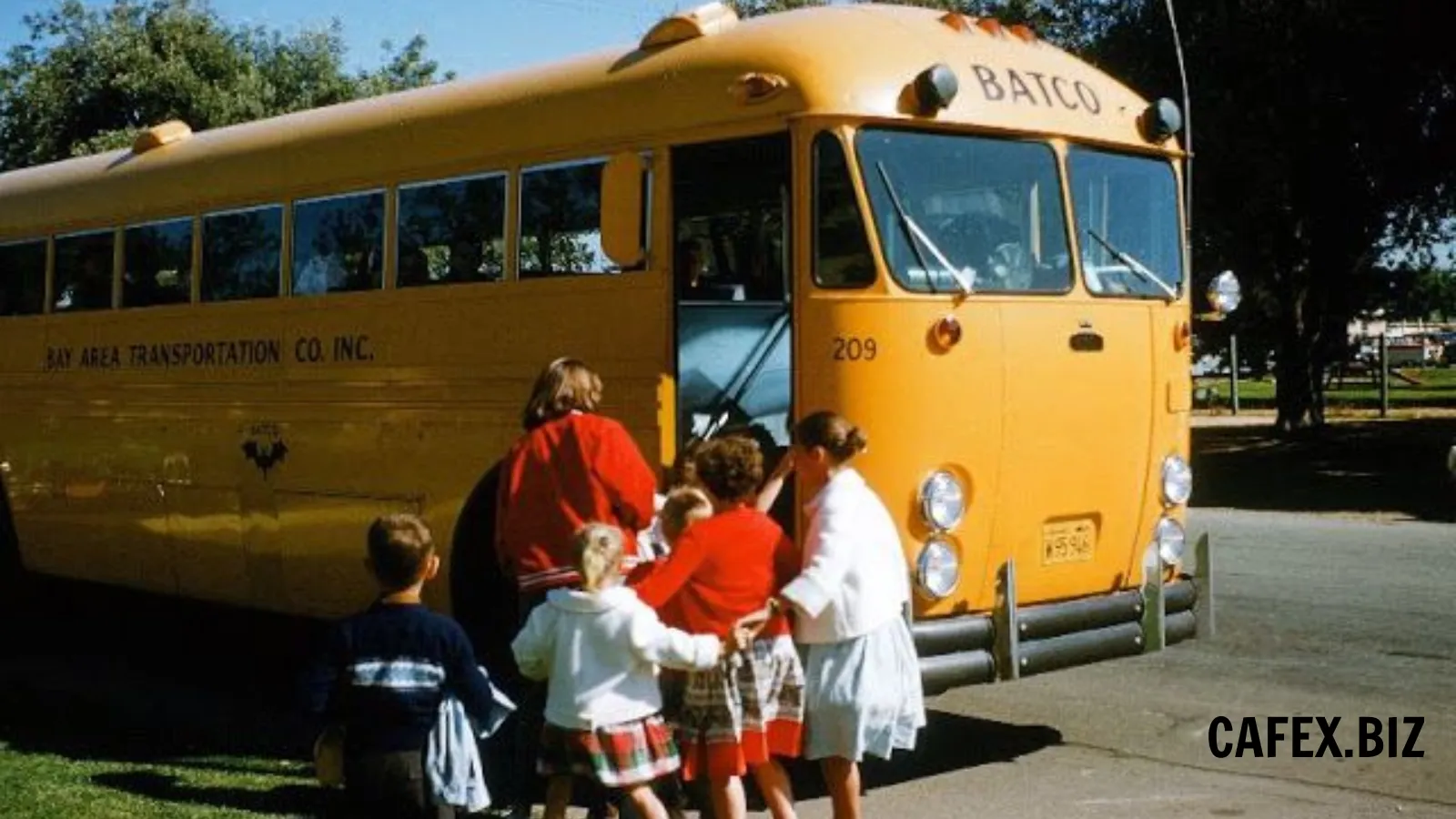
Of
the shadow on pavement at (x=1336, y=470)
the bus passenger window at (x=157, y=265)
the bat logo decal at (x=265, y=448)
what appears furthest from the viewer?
the shadow on pavement at (x=1336, y=470)

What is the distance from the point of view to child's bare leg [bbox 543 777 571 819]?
18.7ft

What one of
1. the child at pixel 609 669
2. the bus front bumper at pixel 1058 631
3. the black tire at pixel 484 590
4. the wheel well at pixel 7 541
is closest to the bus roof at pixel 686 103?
the black tire at pixel 484 590

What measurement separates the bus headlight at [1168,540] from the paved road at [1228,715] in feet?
2.80

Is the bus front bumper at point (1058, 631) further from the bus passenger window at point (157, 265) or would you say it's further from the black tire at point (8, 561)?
the black tire at point (8, 561)

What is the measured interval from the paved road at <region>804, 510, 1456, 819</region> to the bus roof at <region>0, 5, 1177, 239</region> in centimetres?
280

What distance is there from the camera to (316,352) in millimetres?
9000

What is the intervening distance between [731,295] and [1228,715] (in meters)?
3.22

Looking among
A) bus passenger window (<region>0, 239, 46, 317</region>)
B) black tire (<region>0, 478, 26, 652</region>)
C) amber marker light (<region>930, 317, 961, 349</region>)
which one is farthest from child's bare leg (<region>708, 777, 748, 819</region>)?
bus passenger window (<region>0, 239, 46, 317</region>)

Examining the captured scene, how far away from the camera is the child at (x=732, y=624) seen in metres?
5.66

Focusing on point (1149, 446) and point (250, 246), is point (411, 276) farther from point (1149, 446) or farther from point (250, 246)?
point (1149, 446)

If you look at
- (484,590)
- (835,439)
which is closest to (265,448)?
(484,590)

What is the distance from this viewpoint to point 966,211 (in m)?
7.25

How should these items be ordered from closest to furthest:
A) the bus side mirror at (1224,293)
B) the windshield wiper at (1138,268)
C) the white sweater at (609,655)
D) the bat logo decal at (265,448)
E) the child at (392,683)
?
the child at (392,683)
the white sweater at (609,655)
the windshield wiper at (1138,268)
the bus side mirror at (1224,293)
the bat logo decal at (265,448)

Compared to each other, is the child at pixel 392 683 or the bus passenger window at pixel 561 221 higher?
the bus passenger window at pixel 561 221
